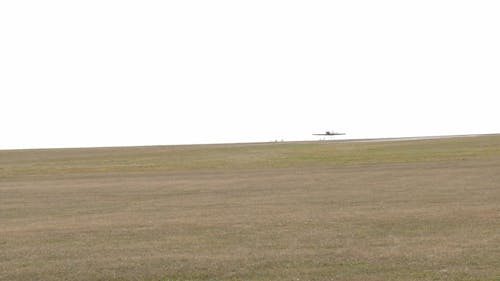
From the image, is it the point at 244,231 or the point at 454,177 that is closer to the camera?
the point at 244,231

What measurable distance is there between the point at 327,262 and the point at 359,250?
4.64 feet

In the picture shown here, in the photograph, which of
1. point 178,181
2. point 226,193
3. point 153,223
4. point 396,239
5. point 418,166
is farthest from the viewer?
point 418,166

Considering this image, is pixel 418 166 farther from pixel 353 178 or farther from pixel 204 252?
pixel 204 252

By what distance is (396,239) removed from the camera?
57.6 ft

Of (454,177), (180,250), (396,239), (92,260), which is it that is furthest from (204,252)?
(454,177)

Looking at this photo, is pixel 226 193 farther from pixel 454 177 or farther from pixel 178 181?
pixel 454 177

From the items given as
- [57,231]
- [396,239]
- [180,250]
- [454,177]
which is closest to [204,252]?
[180,250]

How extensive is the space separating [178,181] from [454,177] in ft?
45.5

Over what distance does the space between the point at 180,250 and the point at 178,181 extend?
74.9 feet

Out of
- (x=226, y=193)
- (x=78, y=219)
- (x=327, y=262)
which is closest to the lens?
(x=327, y=262)

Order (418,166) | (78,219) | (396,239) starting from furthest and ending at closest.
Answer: (418,166) < (78,219) < (396,239)

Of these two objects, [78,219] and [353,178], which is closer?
[78,219]

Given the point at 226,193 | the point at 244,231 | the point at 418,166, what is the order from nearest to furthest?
1. the point at 244,231
2. the point at 226,193
3. the point at 418,166

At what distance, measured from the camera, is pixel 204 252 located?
54.1ft
